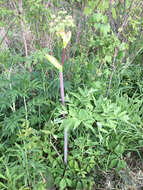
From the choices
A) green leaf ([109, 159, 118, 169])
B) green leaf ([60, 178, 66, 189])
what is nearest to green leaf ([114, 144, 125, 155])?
green leaf ([109, 159, 118, 169])

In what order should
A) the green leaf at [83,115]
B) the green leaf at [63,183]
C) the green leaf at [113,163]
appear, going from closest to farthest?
the green leaf at [83,115] → the green leaf at [63,183] → the green leaf at [113,163]

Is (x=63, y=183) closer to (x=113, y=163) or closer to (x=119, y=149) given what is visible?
(x=113, y=163)

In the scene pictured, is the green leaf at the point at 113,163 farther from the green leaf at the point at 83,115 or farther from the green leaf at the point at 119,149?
the green leaf at the point at 83,115

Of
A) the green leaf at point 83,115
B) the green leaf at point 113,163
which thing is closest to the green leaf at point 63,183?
A: the green leaf at point 113,163

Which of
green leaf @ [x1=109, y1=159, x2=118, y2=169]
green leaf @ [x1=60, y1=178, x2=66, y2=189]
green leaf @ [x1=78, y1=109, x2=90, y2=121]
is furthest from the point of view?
green leaf @ [x1=109, y1=159, x2=118, y2=169]

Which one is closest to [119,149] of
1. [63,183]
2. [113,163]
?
[113,163]

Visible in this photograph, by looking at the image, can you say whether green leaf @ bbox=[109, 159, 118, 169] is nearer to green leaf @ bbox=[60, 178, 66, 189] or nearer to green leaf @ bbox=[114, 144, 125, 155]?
green leaf @ bbox=[114, 144, 125, 155]

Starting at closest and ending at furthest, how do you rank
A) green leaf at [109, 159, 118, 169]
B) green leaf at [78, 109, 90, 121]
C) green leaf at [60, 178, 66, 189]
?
green leaf at [78, 109, 90, 121] < green leaf at [60, 178, 66, 189] < green leaf at [109, 159, 118, 169]

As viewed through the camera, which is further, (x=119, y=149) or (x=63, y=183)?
(x=119, y=149)

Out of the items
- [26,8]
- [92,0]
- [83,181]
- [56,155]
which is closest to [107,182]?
[83,181]

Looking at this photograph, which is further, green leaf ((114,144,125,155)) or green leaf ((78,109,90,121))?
green leaf ((114,144,125,155))

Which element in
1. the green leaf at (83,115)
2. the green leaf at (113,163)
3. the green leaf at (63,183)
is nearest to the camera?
the green leaf at (83,115)

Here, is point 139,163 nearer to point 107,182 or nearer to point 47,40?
point 107,182

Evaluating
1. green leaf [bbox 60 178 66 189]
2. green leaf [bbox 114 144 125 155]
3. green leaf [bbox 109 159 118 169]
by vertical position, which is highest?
green leaf [bbox 114 144 125 155]
